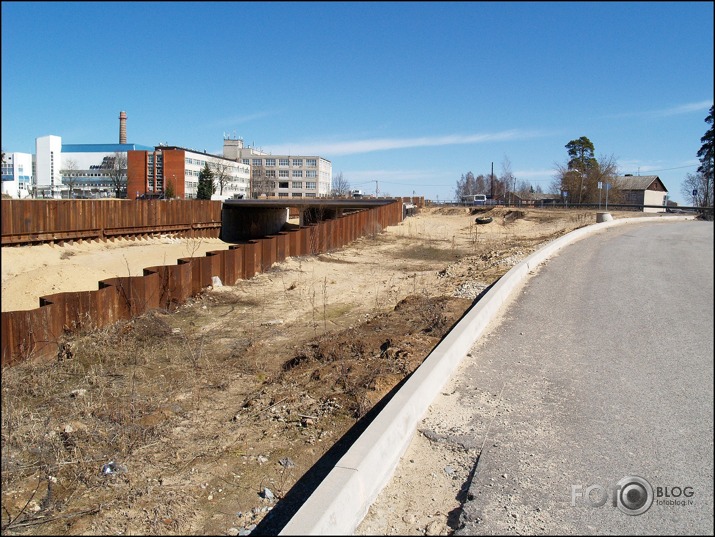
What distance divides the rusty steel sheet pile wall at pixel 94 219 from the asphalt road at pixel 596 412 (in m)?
26.7

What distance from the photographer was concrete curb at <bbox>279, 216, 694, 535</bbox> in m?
3.56

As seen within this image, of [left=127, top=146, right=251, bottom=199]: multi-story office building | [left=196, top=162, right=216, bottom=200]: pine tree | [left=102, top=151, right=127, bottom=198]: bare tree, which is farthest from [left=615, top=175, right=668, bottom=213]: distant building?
[left=102, top=151, right=127, bottom=198]: bare tree

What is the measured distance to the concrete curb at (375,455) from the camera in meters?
3.56

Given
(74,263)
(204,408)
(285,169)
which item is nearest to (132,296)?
(204,408)

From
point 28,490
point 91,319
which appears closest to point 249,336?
point 91,319

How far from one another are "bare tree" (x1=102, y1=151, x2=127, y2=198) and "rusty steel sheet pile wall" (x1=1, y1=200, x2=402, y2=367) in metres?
92.7

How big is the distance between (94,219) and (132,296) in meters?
24.9

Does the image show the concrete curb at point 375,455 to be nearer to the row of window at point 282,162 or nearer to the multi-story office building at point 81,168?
the multi-story office building at point 81,168

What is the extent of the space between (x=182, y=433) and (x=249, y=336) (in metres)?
5.36

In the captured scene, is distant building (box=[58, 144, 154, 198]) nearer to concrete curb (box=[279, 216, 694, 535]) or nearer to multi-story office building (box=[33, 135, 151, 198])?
multi-story office building (box=[33, 135, 151, 198])

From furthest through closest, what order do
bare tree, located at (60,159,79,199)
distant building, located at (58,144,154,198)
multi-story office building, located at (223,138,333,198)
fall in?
multi-story office building, located at (223,138,333,198) < distant building, located at (58,144,154,198) < bare tree, located at (60,159,79,199)

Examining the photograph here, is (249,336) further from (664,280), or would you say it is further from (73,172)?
(73,172)

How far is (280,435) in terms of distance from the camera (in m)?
5.99

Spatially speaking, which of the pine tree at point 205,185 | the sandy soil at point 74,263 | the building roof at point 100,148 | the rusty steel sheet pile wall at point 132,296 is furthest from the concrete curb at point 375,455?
the building roof at point 100,148
